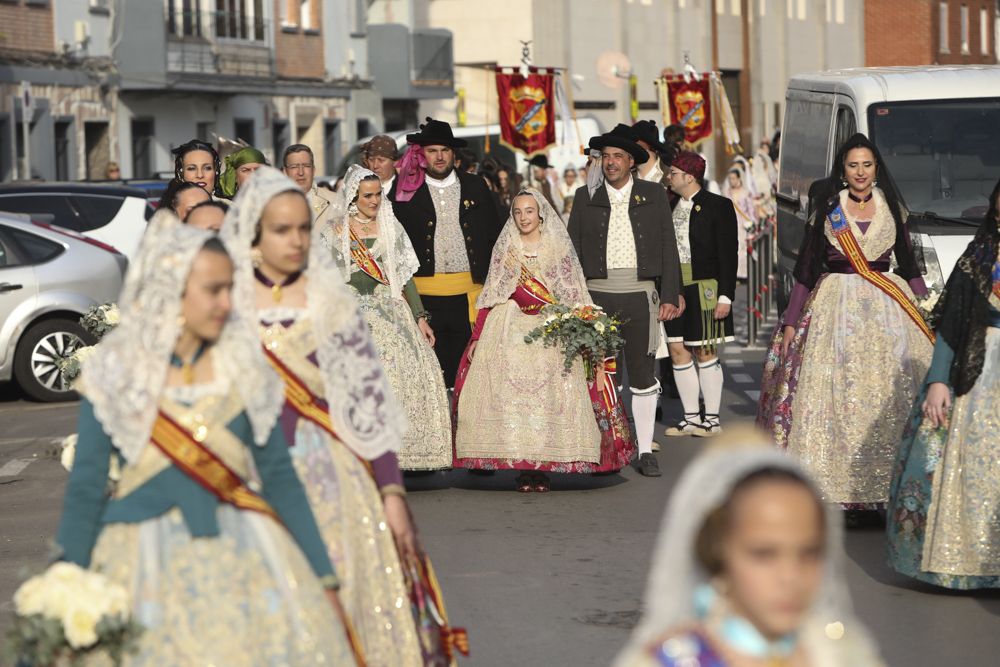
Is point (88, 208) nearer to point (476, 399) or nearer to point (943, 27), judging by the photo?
point (476, 399)

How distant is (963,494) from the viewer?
8266mm

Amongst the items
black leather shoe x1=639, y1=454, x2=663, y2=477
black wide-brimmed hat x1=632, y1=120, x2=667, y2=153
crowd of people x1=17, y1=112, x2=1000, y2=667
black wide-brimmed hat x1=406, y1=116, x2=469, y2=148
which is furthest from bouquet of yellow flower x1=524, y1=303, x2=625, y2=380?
black wide-brimmed hat x1=632, y1=120, x2=667, y2=153

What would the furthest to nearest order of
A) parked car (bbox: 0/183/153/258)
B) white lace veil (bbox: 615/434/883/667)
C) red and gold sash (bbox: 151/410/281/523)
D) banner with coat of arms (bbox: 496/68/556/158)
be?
1. banner with coat of arms (bbox: 496/68/556/158)
2. parked car (bbox: 0/183/153/258)
3. red and gold sash (bbox: 151/410/281/523)
4. white lace veil (bbox: 615/434/883/667)

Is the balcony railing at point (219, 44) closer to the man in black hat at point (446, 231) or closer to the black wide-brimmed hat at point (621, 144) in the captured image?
the man in black hat at point (446, 231)

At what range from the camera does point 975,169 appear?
14156mm

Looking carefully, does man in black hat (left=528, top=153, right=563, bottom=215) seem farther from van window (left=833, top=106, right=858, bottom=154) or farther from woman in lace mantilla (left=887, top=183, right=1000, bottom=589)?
woman in lace mantilla (left=887, top=183, right=1000, bottom=589)

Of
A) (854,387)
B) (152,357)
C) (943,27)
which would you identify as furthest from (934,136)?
→ (943,27)

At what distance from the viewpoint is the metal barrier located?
1991cm

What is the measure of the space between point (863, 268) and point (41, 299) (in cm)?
880

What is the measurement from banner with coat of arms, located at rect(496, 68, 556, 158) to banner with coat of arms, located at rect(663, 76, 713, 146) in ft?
12.4

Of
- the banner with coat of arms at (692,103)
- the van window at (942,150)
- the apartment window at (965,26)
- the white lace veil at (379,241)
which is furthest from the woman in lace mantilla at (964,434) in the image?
the apartment window at (965,26)

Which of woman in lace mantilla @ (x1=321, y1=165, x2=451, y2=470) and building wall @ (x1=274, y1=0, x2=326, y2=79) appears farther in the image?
building wall @ (x1=274, y1=0, x2=326, y2=79)


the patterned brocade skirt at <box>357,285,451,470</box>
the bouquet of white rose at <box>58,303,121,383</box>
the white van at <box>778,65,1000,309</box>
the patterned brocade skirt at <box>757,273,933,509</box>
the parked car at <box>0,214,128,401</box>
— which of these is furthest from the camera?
the parked car at <box>0,214,128,401</box>

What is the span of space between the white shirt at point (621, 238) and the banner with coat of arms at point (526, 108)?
41.6 feet
